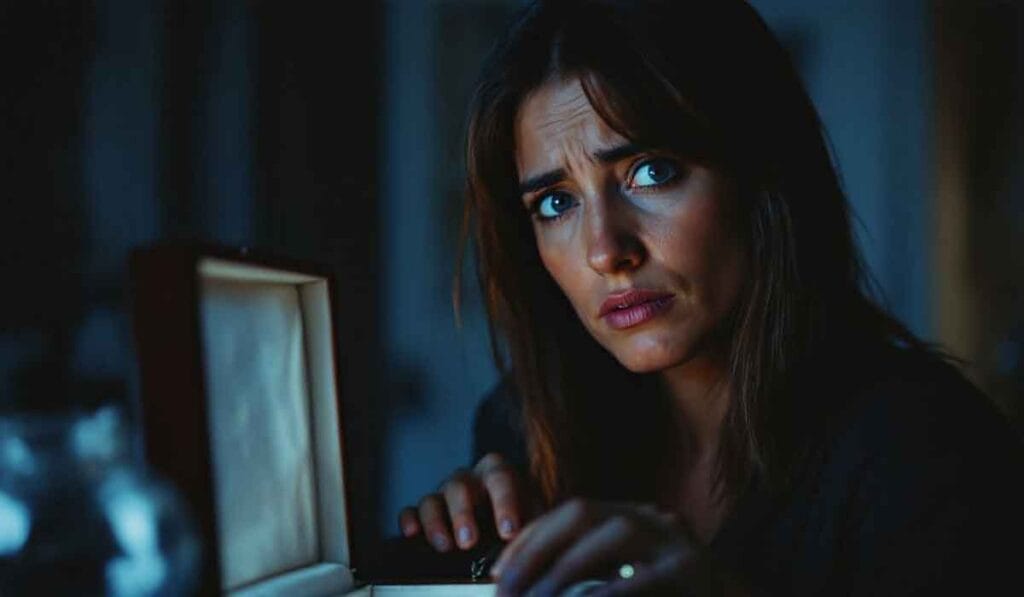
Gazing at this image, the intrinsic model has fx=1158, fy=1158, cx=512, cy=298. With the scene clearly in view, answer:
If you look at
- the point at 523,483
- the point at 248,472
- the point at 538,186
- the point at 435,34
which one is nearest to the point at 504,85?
the point at 538,186

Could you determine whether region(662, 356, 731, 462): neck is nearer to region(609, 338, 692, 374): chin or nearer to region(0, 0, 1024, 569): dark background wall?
region(609, 338, 692, 374): chin

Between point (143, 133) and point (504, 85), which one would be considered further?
point (143, 133)

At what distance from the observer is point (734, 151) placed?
102cm

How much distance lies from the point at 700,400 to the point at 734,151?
0.28 metres

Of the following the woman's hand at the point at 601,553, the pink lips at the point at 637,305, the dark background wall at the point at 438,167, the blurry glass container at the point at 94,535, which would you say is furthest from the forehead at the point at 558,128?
the dark background wall at the point at 438,167

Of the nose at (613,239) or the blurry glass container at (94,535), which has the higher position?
the nose at (613,239)

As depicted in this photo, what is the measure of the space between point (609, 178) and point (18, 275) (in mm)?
937

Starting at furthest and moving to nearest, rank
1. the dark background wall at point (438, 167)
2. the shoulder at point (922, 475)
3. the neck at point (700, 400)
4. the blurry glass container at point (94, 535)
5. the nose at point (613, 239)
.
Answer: the dark background wall at point (438, 167) < the neck at point (700, 400) < the nose at point (613, 239) < the shoulder at point (922, 475) < the blurry glass container at point (94, 535)

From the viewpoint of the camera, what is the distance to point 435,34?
2.44 meters

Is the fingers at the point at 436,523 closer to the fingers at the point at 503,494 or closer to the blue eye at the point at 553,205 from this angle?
the fingers at the point at 503,494

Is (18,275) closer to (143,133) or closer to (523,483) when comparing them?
(143,133)

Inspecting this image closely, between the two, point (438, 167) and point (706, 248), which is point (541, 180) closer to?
point (706, 248)

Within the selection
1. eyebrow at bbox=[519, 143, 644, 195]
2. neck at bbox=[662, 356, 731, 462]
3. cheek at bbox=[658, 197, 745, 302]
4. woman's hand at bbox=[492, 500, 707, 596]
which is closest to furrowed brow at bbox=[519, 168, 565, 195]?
eyebrow at bbox=[519, 143, 644, 195]

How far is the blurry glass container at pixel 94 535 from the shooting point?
1.46 feet
